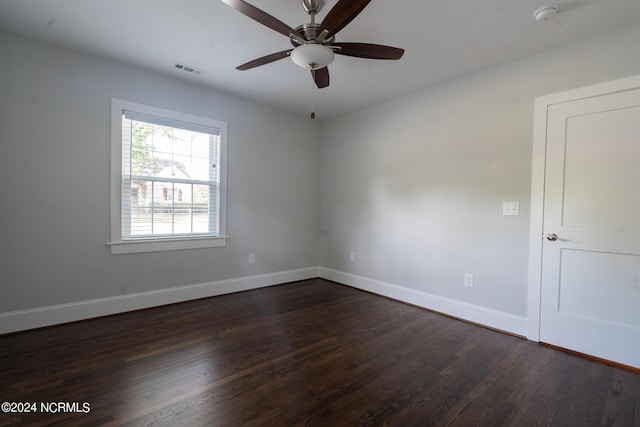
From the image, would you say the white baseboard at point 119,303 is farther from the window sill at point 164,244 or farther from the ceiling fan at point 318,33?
the ceiling fan at point 318,33

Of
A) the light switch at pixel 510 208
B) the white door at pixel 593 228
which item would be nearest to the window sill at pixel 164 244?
the light switch at pixel 510 208

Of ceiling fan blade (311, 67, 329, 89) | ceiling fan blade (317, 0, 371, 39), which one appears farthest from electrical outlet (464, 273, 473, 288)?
ceiling fan blade (317, 0, 371, 39)

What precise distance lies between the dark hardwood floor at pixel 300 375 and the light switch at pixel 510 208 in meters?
1.14

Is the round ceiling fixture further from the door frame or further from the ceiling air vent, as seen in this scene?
the ceiling air vent

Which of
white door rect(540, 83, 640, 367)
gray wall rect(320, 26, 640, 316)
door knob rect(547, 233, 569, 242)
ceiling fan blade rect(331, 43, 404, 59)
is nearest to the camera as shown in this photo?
ceiling fan blade rect(331, 43, 404, 59)

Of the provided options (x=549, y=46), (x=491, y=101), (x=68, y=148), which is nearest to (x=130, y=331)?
(x=68, y=148)

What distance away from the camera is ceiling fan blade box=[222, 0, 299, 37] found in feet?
5.16

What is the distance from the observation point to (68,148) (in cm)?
271

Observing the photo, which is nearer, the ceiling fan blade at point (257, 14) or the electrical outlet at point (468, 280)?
the ceiling fan blade at point (257, 14)

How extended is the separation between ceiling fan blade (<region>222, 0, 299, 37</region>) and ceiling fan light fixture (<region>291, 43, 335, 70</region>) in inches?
4.3

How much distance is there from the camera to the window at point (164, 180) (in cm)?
297

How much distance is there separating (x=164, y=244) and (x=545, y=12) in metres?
3.94

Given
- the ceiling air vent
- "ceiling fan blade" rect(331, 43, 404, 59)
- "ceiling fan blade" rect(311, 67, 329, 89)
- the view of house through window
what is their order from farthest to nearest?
the view of house through window, the ceiling air vent, "ceiling fan blade" rect(311, 67, 329, 89), "ceiling fan blade" rect(331, 43, 404, 59)

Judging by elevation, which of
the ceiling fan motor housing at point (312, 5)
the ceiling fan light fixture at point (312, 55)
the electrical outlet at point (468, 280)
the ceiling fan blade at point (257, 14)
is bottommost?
the electrical outlet at point (468, 280)
